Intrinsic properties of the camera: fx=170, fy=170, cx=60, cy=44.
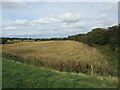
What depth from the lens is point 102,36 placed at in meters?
17.3

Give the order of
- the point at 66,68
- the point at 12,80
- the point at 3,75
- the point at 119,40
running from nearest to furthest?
the point at 12,80 < the point at 3,75 < the point at 66,68 < the point at 119,40

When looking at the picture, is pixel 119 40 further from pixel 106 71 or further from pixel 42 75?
pixel 42 75

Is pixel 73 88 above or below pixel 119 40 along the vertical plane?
below

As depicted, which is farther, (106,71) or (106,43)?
(106,43)

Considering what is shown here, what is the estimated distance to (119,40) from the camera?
13.1m

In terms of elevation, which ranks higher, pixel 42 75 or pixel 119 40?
pixel 119 40

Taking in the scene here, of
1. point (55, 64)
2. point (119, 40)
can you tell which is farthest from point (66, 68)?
point (119, 40)

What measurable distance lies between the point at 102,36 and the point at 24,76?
42.3 feet

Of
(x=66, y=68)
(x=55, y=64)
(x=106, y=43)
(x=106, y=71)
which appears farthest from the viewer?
(x=106, y=43)

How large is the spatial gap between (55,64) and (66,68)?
0.82 metres

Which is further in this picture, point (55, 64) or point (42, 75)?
point (55, 64)

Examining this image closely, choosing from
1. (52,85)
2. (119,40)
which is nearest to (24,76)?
(52,85)

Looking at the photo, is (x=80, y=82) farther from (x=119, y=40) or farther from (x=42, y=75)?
(x=119, y=40)

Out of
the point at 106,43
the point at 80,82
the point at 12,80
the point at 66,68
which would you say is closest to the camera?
the point at 80,82
